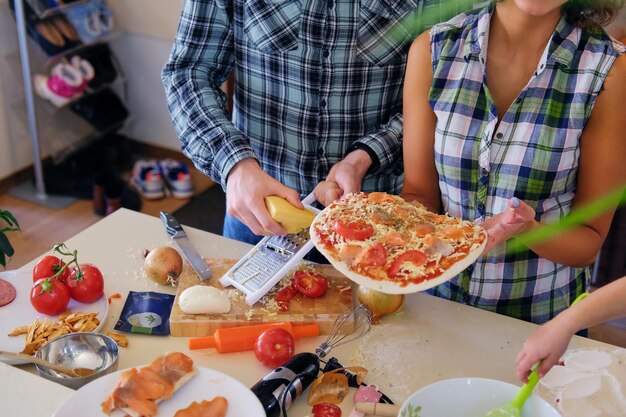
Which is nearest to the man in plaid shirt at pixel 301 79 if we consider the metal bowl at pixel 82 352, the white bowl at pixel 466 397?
the metal bowl at pixel 82 352

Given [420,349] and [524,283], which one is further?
[524,283]

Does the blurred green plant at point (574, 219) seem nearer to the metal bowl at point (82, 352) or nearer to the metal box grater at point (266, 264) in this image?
the metal box grater at point (266, 264)

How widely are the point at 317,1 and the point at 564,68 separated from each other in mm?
555

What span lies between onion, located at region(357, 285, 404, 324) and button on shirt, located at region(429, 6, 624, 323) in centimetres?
23

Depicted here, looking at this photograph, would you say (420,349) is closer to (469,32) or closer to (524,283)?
(524,283)

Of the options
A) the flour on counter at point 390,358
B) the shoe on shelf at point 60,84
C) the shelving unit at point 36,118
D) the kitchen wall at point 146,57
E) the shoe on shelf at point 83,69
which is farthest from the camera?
the kitchen wall at point 146,57

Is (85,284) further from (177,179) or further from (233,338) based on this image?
(177,179)

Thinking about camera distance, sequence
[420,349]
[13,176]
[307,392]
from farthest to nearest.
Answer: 1. [13,176]
2. [420,349]
3. [307,392]

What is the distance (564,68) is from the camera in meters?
1.46

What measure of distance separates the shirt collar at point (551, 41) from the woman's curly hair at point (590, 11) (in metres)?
0.01

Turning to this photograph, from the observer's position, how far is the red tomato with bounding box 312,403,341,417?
4.10 feet

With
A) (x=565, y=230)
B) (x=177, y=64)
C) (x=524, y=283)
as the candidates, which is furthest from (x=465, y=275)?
(x=177, y=64)

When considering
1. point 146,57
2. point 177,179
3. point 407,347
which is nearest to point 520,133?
point 407,347

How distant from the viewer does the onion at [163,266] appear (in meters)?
1.56
